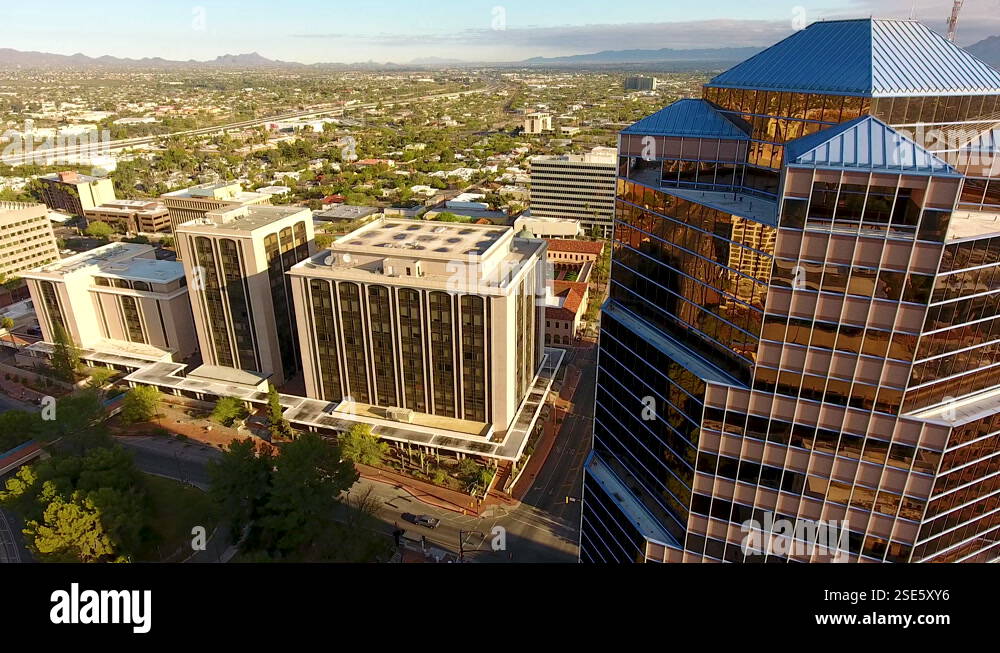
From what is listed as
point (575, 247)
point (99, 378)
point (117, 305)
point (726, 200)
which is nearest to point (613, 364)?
point (726, 200)

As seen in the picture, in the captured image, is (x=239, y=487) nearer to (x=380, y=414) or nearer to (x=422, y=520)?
(x=422, y=520)

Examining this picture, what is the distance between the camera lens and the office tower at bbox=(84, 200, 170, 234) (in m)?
135

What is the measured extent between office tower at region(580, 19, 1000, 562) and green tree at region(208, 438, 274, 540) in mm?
33072

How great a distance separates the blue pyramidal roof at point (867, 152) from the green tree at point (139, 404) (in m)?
70.5

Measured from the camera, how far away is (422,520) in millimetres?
53312

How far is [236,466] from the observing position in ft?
155

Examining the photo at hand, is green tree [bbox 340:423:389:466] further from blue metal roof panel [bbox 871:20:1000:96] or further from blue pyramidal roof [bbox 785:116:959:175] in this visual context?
Answer: blue metal roof panel [bbox 871:20:1000:96]

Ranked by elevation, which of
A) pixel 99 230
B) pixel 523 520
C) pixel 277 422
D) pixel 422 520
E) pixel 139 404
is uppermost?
pixel 99 230

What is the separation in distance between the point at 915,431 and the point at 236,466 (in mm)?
46668

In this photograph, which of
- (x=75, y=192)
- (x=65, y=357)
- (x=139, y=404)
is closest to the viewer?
(x=139, y=404)

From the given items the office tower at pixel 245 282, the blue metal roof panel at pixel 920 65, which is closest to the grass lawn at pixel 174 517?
the office tower at pixel 245 282

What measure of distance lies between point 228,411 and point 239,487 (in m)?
20.9

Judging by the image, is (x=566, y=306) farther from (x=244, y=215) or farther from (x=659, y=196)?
(x=659, y=196)

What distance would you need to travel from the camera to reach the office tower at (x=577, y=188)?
12988 cm
